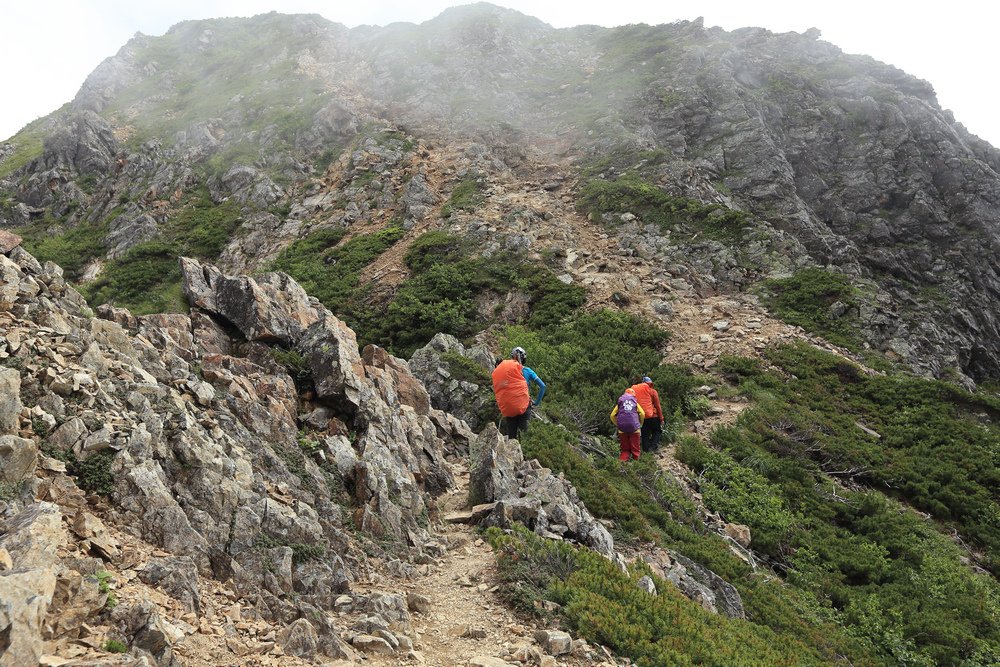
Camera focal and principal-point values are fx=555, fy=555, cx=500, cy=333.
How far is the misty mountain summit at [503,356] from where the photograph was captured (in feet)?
19.5

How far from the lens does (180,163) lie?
3619cm

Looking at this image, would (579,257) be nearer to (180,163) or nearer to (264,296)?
(264,296)

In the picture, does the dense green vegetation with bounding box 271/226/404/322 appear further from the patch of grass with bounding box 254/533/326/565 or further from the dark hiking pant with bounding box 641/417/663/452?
the patch of grass with bounding box 254/533/326/565

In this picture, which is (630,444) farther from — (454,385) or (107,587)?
(107,587)

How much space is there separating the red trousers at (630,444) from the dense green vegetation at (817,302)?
35.0ft

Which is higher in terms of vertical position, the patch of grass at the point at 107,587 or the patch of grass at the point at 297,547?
the patch of grass at the point at 107,587

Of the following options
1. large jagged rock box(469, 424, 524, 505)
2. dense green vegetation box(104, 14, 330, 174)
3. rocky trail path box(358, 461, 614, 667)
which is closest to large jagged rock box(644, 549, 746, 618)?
large jagged rock box(469, 424, 524, 505)

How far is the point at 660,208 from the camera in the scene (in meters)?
26.5

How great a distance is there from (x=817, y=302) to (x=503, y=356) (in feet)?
41.4

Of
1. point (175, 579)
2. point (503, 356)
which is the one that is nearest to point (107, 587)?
point (175, 579)

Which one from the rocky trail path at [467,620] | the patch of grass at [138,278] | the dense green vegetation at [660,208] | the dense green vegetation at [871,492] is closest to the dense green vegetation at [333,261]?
the patch of grass at [138,278]

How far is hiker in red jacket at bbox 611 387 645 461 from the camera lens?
13195 mm

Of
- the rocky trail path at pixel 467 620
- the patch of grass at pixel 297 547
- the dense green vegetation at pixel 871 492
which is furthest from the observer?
the dense green vegetation at pixel 871 492

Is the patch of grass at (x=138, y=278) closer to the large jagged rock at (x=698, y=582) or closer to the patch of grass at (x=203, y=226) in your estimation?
the patch of grass at (x=203, y=226)
